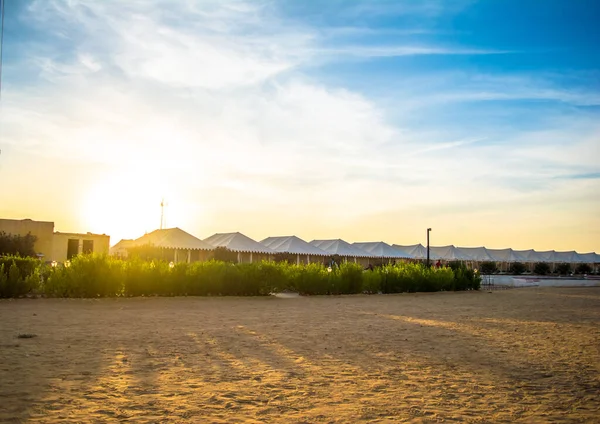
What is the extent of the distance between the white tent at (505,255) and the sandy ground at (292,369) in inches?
2044

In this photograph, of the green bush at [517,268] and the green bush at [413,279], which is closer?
the green bush at [413,279]

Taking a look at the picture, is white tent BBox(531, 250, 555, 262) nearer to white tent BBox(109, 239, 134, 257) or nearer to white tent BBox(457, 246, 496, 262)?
white tent BBox(457, 246, 496, 262)

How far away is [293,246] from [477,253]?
3101cm

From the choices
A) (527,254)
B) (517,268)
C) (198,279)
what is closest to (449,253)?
(517,268)

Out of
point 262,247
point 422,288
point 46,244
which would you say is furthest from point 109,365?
point 46,244

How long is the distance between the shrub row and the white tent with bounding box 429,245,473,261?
119ft

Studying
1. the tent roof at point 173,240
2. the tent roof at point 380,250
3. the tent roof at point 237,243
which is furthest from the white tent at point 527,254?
the tent roof at point 173,240

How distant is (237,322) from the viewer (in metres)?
11.3

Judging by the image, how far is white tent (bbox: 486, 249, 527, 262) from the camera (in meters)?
61.4

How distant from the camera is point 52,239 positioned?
36281mm

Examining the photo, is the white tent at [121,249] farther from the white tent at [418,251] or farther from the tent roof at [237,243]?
the white tent at [418,251]

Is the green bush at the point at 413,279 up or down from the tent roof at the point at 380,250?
down

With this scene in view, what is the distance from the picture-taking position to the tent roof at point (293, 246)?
1549 inches

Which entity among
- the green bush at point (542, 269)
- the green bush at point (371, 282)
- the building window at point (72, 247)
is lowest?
the green bush at point (371, 282)
